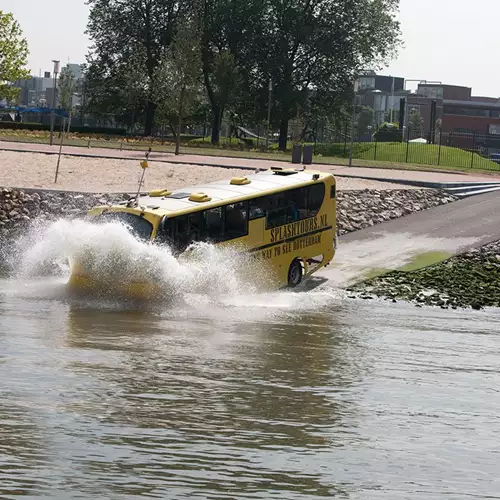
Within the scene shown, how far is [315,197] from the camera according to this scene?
90.7ft

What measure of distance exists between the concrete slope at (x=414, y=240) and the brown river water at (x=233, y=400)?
6448mm

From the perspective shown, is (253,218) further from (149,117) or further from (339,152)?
(149,117)

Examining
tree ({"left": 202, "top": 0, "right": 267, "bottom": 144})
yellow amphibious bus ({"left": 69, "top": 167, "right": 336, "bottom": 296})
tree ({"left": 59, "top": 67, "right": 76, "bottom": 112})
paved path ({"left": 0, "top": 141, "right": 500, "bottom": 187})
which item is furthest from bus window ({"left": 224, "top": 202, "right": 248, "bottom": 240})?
tree ({"left": 59, "top": 67, "right": 76, "bottom": 112})

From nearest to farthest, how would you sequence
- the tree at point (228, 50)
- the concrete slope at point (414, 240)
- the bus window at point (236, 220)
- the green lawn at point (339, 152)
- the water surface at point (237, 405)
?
the water surface at point (237, 405)
the bus window at point (236, 220)
the concrete slope at point (414, 240)
the green lawn at point (339, 152)
the tree at point (228, 50)

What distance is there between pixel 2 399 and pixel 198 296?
391 inches

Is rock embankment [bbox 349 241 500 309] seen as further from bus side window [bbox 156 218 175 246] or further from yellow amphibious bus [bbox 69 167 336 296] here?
bus side window [bbox 156 218 175 246]

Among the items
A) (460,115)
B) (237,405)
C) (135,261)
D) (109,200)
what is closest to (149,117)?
(109,200)

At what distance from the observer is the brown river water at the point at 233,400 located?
11.4 meters

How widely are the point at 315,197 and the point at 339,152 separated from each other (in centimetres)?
4838

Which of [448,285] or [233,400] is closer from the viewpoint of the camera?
[233,400]

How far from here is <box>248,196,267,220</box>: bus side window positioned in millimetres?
25141

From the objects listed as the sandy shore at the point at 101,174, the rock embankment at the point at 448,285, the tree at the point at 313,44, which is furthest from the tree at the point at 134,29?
the rock embankment at the point at 448,285

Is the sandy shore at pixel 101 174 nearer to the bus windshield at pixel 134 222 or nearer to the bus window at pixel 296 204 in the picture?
the bus window at pixel 296 204

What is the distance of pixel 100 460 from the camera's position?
38.3 ft
